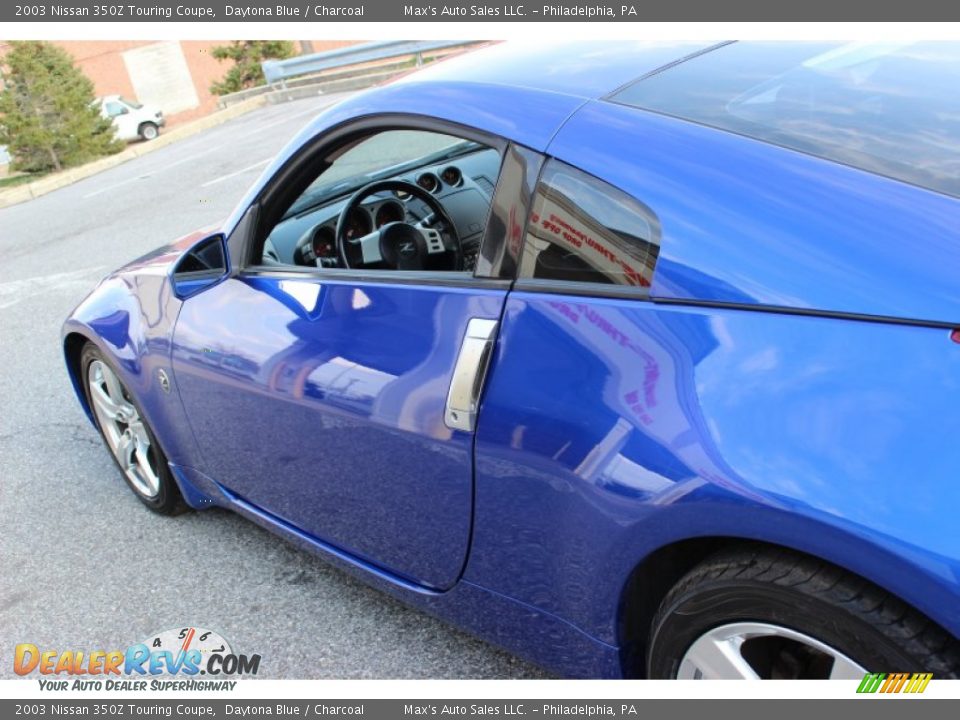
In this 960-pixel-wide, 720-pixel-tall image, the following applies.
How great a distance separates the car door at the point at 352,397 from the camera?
190 cm

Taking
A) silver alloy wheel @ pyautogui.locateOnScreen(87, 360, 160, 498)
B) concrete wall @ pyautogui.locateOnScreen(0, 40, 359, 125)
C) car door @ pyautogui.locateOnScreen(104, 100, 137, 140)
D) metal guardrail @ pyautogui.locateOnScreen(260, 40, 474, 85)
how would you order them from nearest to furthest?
silver alloy wheel @ pyautogui.locateOnScreen(87, 360, 160, 498) → metal guardrail @ pyautogui.locateOnScreen(260, 40, 474, 85) → car door @ pyautogui.locateOnScreen(104, 100, 137, 140) → concrete wall @ pyautogui.locateOnScreen(0, 40, 359, 125)

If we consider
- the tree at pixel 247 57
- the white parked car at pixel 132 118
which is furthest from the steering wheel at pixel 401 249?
the white parked car at pixel 132 118

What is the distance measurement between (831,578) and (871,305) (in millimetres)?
441

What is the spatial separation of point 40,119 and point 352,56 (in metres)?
6.71

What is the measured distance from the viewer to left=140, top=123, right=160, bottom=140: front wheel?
2594 centimetres

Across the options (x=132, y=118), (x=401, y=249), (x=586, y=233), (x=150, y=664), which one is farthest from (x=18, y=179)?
(x=586, y=233)

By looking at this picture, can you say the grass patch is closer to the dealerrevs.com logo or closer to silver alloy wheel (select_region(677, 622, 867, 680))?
the dealerrevs.com logo

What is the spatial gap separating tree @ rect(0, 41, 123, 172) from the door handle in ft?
60.8

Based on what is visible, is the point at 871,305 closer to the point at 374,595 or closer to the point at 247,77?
the point at 374,595

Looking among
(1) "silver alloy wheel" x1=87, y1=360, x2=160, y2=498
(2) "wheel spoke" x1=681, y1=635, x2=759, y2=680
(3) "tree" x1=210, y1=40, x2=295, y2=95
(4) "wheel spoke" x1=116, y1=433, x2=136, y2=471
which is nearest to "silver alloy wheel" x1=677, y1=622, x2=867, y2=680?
(2) "wheel spoke" x1=681, y1=635, x2=759, y2=680

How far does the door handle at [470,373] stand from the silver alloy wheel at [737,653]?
624 millimetres

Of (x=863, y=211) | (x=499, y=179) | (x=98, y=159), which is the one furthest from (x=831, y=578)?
(x=98, y=159)

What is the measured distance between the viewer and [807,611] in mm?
1386

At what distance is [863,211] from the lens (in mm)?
1521
